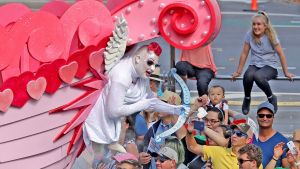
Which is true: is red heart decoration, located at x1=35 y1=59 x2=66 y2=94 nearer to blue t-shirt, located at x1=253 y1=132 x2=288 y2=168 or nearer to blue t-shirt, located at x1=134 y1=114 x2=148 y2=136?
blue t-shirt, located at x1=134 y1=114 x2=148 y2=136

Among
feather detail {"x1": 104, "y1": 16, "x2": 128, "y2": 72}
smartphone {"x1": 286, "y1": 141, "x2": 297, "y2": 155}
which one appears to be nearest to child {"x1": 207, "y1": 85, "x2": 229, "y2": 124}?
smartphone {"x1": 286, "y1": 141, "x2": 297, "y2": 155}

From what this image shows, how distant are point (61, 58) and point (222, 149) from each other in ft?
6.44

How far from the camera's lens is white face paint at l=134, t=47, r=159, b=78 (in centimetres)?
902

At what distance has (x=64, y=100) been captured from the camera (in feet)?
29.0

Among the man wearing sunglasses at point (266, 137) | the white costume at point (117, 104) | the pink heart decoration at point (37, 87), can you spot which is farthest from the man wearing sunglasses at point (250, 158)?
the pink heart decoration at point (37, 87)

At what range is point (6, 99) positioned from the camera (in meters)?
8.40

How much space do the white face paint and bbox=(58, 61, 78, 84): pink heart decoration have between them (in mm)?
534

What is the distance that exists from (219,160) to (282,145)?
59cm

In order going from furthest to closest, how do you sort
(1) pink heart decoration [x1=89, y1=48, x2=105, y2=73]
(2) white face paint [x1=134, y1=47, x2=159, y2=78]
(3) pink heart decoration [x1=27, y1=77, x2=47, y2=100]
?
1. (2) white face paint [x1=134, y1=47, x2=159, y2=78]
2. (1) pink heart decoration [x1=89, y1=48, x2=105, y2=73]
3. (3) pink heart decoration [x1=27, y1=77, x2=47, y2=100]

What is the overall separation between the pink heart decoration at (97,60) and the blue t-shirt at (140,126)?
1.48 metres

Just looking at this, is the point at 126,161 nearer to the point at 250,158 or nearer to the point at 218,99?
the point at 250,158

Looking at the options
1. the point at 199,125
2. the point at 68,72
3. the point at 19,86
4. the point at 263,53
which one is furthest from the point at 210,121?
the point at 19,86

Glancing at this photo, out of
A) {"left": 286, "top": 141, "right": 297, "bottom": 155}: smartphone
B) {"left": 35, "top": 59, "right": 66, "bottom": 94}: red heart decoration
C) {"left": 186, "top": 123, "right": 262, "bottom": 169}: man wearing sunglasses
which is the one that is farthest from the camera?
{"left": 186, "top": 123, "right": 262, "bottom": 169}: man wearing sunglasses

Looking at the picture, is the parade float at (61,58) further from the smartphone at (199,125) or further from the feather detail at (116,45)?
the smartphone at (199,125)
